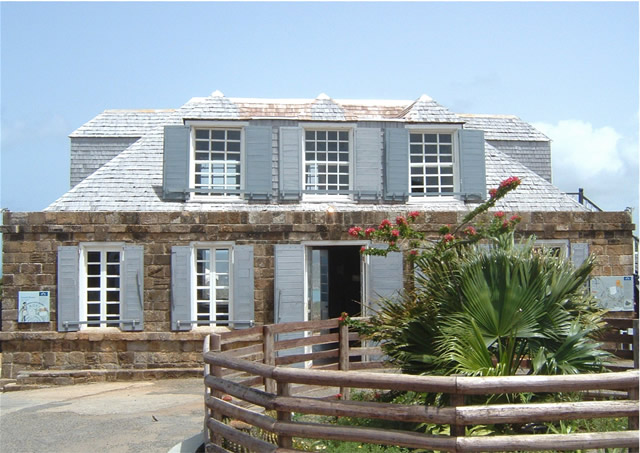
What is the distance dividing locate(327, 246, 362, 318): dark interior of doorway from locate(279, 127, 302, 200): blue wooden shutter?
4.07 m

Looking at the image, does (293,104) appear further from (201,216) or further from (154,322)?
(154,322)

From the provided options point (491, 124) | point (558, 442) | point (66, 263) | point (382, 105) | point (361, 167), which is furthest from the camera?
point (491, 124)

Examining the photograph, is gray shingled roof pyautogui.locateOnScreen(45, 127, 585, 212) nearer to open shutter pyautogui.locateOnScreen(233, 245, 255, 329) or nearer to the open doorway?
open shutter pyautogui.locateOnScreen(233, 245, 255, 329)

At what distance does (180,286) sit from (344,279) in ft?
20.4

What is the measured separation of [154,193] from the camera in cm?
1548

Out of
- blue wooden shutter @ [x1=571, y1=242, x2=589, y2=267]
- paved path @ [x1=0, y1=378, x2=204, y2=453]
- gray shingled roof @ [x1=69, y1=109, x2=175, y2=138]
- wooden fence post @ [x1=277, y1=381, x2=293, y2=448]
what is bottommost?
paved path @ [x1=0, y1=378, x2=204, y2=453]

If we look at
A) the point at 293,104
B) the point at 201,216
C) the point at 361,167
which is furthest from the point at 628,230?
the point at 201,216

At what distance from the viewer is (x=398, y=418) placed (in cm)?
562

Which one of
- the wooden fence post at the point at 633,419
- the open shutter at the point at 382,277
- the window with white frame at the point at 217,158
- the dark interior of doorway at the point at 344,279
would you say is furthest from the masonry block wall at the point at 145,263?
the wooden fence post at the point at 633,419

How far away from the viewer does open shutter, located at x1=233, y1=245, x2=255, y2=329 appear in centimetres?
1442

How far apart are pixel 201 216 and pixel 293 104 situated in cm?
354

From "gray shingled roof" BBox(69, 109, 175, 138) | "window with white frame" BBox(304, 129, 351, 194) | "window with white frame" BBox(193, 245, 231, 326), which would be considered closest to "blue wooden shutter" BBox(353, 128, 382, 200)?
"window with white frame" BBox(304, 129, 351, 194)

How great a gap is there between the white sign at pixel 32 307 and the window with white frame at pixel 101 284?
0.71m

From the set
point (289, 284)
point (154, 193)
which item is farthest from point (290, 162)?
Answer: point (154, 193)
